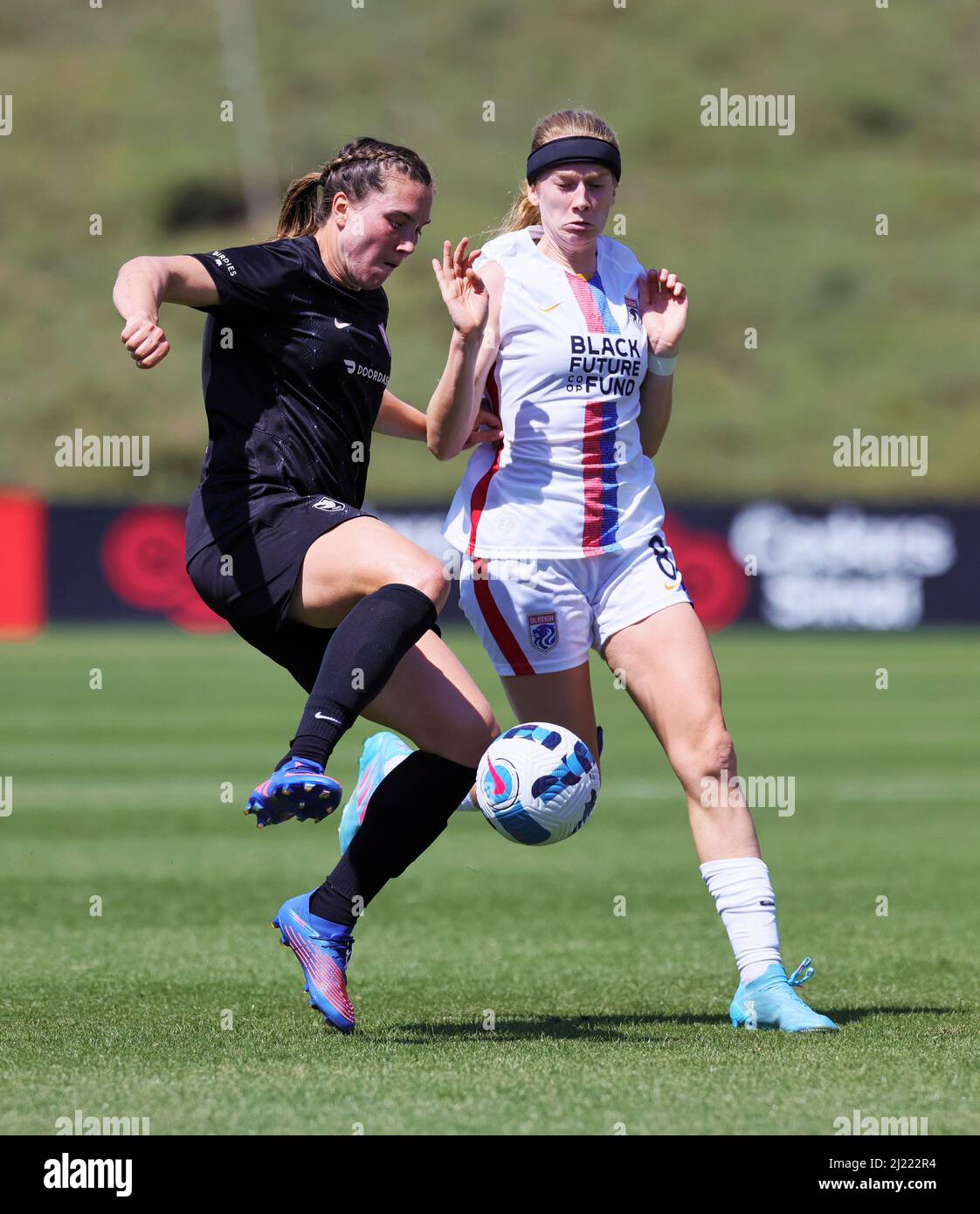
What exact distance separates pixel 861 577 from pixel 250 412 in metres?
23.1

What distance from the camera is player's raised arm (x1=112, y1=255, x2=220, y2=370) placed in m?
4.75

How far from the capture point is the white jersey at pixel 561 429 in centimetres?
562

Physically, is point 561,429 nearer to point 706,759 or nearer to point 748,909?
point 706,759

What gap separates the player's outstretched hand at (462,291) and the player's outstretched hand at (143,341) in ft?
3.04

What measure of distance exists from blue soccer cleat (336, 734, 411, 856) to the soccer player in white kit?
1.68 ft

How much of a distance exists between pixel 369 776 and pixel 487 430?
46.5 inches
